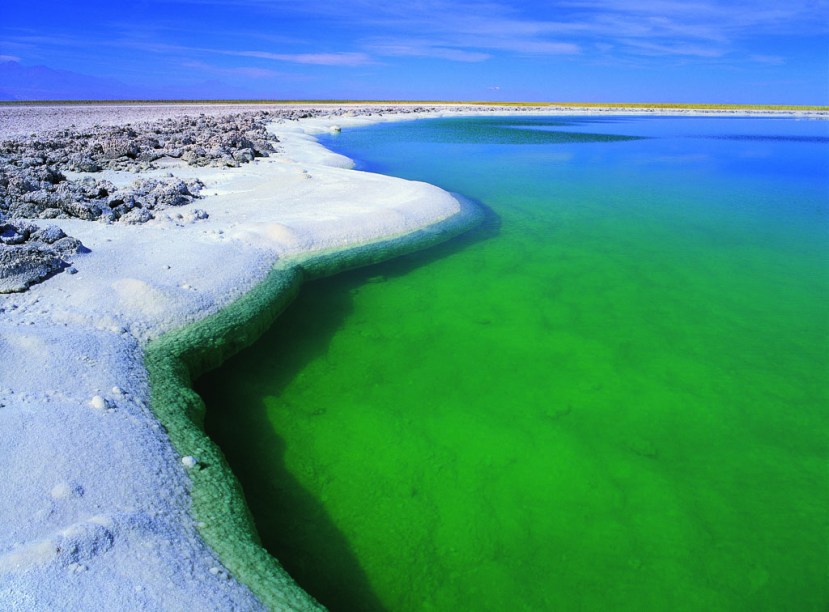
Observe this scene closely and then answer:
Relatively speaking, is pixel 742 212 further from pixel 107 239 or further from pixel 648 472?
pixel 107 239

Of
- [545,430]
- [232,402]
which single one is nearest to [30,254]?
[232,402]

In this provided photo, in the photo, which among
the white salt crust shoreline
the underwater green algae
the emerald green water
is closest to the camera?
the white salt crust shoreline

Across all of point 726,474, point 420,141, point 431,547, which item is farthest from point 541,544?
point 420,141

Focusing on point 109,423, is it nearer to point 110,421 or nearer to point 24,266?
point 110,421

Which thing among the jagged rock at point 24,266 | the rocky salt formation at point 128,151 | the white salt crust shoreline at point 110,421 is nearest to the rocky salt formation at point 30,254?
the jagged rock at point 24,266

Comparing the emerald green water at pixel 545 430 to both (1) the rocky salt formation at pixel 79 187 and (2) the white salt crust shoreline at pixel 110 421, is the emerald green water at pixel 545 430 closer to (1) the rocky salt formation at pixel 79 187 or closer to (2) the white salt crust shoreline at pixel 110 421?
(2) the white salt crust shoreline at pixel 110 421

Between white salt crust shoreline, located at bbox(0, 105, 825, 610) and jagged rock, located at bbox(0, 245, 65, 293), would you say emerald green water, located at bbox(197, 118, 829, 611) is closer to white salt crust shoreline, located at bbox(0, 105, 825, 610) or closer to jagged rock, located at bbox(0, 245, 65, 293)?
white salt crust shoreline, located at bbox(0, 105, 825, 610)

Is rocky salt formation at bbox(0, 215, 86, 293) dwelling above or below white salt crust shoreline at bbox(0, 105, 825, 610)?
above

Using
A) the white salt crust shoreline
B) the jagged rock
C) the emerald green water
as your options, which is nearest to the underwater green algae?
the white salt crust shoreline
